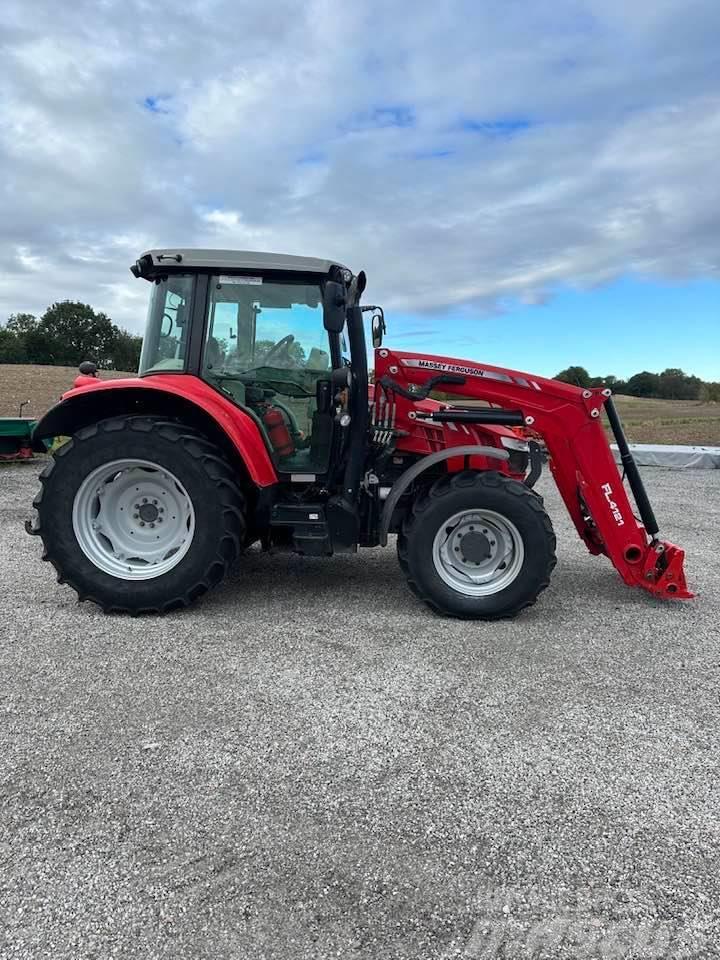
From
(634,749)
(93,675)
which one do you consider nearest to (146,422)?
(93,675)

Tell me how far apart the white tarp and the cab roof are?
9.11 m

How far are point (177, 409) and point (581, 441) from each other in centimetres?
261

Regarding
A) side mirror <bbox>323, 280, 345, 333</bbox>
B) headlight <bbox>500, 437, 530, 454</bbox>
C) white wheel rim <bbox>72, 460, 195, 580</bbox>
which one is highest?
side mirror <bbox>323, 280, 345, 333</bbox>

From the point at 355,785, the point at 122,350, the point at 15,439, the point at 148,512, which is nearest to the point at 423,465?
the point at 148,512

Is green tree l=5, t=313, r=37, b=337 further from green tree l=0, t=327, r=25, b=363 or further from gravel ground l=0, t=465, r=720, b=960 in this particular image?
gravel ground l=0, t=465, r=720, b=960

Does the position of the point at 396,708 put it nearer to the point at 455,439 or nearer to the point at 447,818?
the point at 447,818

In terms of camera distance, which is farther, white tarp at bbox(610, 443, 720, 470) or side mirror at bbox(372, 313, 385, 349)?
white tarp at bbox(610, 443, 720, 470)


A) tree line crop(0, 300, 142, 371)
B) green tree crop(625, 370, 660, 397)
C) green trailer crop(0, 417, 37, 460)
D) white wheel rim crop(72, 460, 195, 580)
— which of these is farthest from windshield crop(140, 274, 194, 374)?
tree line crop(0, 300, 142, 371)

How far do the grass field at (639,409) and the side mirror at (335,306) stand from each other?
1220cm

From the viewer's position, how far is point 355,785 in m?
2.38

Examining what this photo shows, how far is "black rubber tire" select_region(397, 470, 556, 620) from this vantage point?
3945mm

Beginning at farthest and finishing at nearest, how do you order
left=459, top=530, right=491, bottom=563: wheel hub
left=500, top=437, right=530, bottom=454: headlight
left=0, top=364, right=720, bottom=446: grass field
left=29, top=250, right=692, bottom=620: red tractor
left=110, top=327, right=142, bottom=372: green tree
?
left=110, top=327, right=142, bottom=372: green tree < left=0, top=364, right=720, bottom=446: grass field < left=500, top=437, right=530, bottom=454: headlight < left=459, top=530, right=491, bottom=563: wheel hub < left=29, top=250, right=692, bottom=620: red tractor

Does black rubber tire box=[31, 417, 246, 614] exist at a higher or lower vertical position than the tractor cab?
lower

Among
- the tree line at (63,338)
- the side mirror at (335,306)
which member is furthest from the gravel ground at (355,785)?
the tree line at (63,338)
